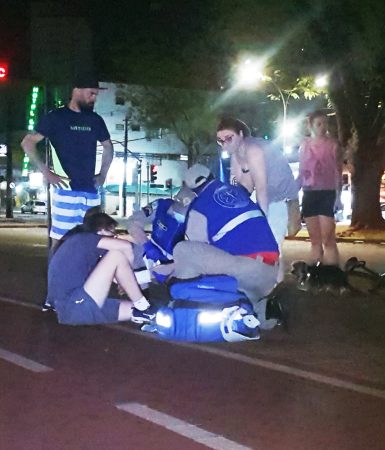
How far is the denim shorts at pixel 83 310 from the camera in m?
8.16

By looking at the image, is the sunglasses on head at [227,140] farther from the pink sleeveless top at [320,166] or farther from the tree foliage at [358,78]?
the tree foliage at [358,78]

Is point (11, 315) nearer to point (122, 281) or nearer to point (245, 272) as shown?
point (122, 281)

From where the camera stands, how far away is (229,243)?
7.93m

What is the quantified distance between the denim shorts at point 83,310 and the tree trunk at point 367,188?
22661mm

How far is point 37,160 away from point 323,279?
352 cm

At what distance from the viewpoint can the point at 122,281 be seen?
8.16 metres

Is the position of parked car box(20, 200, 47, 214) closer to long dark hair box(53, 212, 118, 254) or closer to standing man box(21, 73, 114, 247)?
standing man box(21, 73, 114, 247)

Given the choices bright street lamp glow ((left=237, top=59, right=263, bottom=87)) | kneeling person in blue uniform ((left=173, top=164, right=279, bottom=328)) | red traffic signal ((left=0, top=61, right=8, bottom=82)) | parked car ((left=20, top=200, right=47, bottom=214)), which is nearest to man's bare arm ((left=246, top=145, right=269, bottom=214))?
kneeling person in blue uniform ((left=173, top=164, right=279, bottom=328))

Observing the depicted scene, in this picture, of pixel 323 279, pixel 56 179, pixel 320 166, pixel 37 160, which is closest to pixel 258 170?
pixel 56 179

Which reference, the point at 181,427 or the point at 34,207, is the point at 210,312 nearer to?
the point at 181,427

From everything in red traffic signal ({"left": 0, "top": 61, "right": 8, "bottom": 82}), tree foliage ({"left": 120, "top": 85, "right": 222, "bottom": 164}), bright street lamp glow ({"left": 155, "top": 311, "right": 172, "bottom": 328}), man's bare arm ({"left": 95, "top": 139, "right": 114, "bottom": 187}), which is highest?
tree foliage ({"left": 120, "top": 85, "right": 222, "bottom": 164})

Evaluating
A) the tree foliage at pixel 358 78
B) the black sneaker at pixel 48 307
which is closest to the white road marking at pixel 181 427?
the black sneaker at pixel 48 307

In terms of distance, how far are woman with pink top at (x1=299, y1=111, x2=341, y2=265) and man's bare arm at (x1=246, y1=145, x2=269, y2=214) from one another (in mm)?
1933

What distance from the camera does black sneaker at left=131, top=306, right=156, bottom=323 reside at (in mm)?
8266
